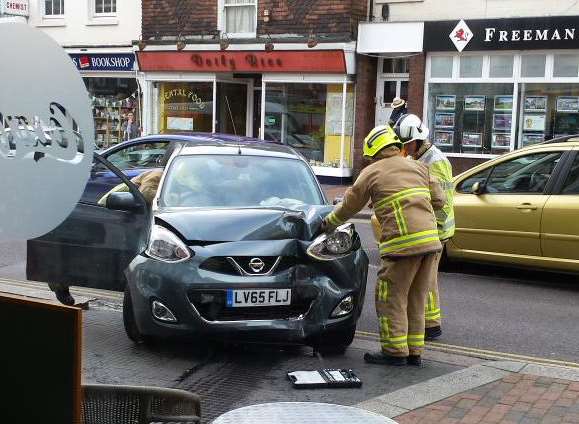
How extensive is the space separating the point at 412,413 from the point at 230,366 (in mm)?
1523

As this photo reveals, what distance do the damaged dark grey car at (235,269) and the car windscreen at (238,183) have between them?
2 centimetres

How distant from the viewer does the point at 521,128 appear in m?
17.1

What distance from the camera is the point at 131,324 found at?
19.0 ft

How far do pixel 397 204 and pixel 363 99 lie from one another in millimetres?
13425

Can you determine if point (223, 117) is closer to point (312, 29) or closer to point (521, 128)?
point (312, 29)

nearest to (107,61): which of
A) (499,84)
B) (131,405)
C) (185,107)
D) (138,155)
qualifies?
(185,107)

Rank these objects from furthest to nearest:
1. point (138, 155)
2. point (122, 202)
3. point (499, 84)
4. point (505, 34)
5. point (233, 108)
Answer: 1. point (233, 108)
2. point (499, 84)
3. point (505, 34)
4. point (138, 155)
5. point (122, 202)

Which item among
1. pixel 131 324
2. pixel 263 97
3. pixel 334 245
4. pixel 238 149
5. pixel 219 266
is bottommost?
pixel 131 324

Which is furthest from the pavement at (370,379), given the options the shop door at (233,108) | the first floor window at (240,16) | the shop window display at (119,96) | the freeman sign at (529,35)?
the shop window display at (119,96)

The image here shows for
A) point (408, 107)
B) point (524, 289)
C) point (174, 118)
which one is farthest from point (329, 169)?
point (524, 289)

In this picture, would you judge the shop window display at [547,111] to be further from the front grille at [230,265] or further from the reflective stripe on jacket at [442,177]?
the front grille at [230,265]

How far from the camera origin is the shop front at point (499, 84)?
645 inches

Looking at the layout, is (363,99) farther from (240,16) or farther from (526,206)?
(526,206)

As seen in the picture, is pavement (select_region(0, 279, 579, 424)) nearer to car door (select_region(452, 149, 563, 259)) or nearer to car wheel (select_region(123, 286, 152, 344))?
car wheel (select_region(123, 286, 152, 344))
